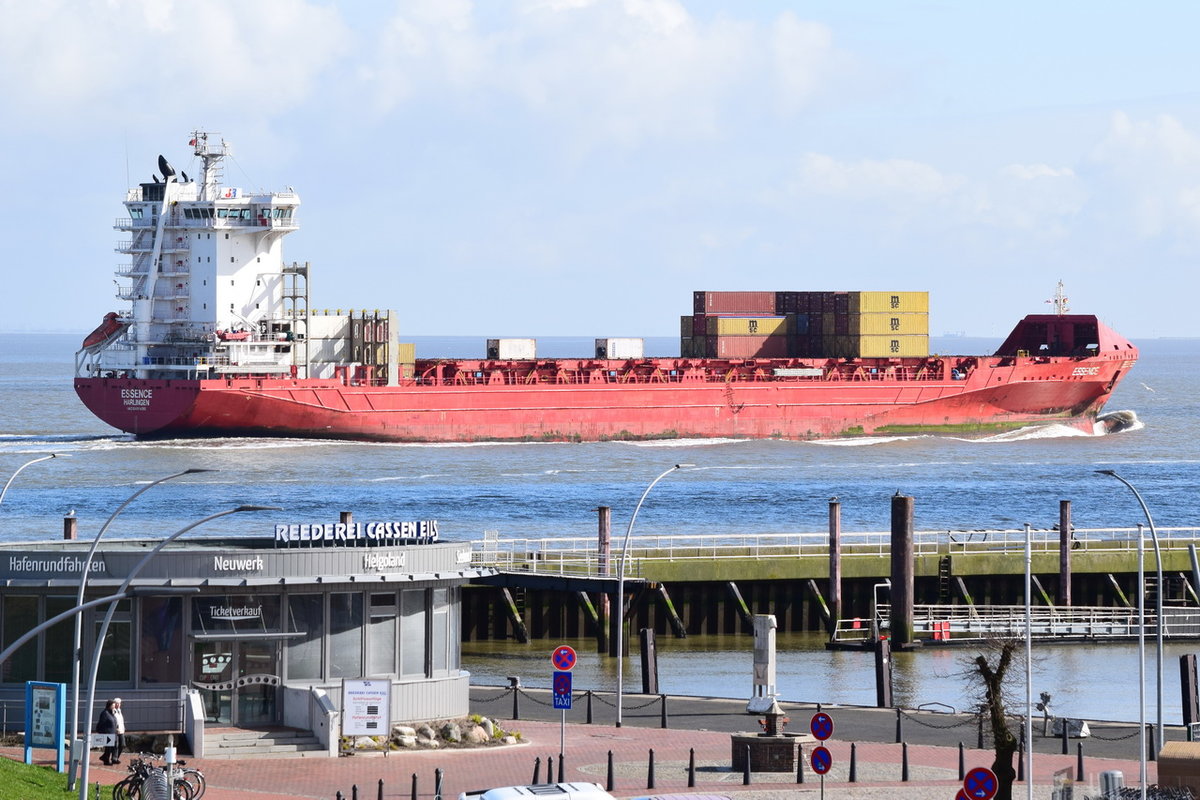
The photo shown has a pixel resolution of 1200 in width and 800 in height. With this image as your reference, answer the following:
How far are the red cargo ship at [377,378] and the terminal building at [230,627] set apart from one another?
53739mm

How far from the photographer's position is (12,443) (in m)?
89.9

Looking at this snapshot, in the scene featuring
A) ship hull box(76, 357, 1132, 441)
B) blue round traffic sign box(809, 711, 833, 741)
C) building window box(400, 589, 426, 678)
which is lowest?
blue round traffic sign box(809, 711, 833, 741)

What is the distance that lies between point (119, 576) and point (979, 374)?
254ft

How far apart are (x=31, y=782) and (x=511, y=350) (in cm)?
7770

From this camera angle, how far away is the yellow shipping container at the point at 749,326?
348 ft

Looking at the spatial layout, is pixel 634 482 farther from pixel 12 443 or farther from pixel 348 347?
pixel 12 443

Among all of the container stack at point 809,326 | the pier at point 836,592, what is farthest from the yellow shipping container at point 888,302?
the pier at point 836,592

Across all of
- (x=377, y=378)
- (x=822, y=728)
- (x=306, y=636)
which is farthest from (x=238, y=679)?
(x=377, y=378)

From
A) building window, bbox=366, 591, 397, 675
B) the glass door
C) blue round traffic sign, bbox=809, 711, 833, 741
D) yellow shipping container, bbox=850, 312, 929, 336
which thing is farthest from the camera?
yellow shipping container, bbox=850, 312, 929, 336

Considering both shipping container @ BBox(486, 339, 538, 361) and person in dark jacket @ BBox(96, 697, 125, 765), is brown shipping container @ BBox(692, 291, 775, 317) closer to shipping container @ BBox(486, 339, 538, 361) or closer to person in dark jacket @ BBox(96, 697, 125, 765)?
shipping container @ BBox(486, 339, 538, 361)

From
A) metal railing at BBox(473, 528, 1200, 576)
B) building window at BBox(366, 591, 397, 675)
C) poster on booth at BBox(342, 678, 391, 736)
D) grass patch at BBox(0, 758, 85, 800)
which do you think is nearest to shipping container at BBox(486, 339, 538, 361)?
metal railing at BBox(473, 528, 1200, 576)

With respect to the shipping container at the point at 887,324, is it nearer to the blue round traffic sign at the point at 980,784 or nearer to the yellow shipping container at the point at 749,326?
the yellow shipping container at the point at 749,326

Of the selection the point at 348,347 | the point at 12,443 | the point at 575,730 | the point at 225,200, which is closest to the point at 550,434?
the point at 348,347

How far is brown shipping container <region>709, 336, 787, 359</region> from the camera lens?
10581cm
